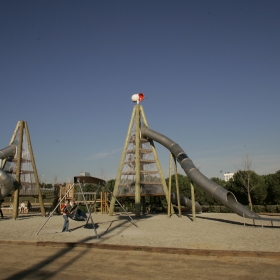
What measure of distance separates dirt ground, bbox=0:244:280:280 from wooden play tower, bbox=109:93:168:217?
1705cm

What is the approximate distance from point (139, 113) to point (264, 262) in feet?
69.5

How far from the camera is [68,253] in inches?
370

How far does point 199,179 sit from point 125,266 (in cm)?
1319

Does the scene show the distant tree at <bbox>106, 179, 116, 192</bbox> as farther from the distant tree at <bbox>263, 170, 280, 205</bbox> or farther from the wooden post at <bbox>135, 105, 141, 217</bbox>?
the wooden post at <bbox>135, 105, 141, 217</bbox>

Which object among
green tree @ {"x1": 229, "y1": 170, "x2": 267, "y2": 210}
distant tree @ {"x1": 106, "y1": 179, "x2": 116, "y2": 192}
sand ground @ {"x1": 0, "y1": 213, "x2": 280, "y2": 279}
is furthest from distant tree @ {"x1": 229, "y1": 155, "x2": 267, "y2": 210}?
sand ground @ {"x1": 0, "y1": 213, "x2": 280, "y2": 279}

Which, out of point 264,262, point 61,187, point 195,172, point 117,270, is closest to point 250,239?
point 264,262

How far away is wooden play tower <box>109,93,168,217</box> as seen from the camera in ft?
87.4

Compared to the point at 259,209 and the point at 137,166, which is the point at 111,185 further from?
the point at 137,166

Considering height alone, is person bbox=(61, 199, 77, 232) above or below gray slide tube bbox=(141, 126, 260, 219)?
below

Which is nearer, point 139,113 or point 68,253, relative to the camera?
point 68,253

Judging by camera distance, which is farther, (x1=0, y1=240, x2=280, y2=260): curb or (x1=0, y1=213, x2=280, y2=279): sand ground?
(x1=0, y1=240, x2=280, y2=260): curb

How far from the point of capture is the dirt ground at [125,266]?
6824 mm

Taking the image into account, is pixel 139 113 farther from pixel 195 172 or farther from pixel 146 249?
pixel 146 249

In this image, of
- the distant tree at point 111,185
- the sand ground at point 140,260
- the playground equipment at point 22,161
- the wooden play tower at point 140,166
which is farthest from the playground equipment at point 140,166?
the distant tree at point 111,185
